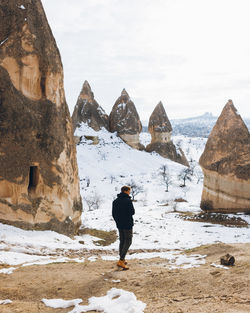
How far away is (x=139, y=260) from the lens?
5484 mm

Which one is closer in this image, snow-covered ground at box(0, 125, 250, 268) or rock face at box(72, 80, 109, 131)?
snow-covered ground at box(0, 125, 250, 268)

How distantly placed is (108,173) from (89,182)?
11.2 feet

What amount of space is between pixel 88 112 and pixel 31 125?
30062 mm

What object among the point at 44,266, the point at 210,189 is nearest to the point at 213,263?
the point at 44,266

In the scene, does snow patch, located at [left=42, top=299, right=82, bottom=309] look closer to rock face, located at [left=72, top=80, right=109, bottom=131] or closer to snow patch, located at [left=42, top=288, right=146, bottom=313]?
snow patch, located at [left=42, top=288, right=146, bottom=313]

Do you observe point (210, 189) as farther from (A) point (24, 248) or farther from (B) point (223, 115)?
(A) point (24, 248)

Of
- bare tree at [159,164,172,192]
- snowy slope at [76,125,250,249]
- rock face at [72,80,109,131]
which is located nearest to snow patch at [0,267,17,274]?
snowy slope at [76,125,250,249]

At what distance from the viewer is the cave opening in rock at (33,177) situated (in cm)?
777

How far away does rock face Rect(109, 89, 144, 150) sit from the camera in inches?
1476

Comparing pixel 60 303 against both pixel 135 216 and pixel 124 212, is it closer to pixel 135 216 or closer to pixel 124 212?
pixel 124 212

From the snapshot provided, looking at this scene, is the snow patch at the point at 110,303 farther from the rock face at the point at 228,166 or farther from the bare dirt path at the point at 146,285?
the rock face at the point at 228,166

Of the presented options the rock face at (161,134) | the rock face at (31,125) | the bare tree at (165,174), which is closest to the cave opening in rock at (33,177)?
the rock face at (31,125)

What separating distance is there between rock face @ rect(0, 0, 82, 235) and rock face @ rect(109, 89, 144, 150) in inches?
1132

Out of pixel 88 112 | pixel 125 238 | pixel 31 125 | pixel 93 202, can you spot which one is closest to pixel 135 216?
pixel 31 125
